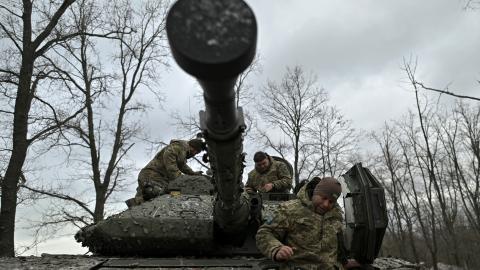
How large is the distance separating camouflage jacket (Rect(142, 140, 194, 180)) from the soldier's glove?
33.6 inches

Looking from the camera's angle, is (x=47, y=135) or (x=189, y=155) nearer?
(x=189, y=155)

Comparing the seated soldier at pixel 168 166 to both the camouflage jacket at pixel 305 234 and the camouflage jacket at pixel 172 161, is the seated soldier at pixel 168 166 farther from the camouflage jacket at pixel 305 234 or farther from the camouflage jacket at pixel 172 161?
the camouflage jacket at pixel 305 234

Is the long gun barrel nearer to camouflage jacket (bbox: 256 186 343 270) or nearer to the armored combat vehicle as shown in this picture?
the armored combat vehicle

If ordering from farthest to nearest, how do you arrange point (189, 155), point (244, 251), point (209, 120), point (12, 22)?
1. point (12, 22)
2. point (189, 155)
3. point (244, 251)
4. point (209, 120)

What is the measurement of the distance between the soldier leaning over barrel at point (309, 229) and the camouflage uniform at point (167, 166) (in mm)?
3583

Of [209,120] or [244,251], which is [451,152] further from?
[209,120]

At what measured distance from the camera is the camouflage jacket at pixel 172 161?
7.93 m

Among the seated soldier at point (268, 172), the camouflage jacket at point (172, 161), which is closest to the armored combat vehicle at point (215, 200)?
the camouflage jacket at point (172, 161)

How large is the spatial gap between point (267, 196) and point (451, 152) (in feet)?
81.3

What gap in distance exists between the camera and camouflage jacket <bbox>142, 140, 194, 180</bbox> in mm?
7926

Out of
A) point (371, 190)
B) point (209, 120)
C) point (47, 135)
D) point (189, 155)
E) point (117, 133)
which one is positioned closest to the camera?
point (209, 120)

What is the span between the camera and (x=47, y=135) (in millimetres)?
16562

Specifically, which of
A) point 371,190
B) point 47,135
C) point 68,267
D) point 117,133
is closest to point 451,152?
point 117,133

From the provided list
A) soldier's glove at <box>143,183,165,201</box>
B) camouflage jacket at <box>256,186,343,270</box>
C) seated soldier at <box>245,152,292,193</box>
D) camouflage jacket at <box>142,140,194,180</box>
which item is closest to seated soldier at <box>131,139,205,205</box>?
camouflage jacket at <box>142,140,194,180</box>
